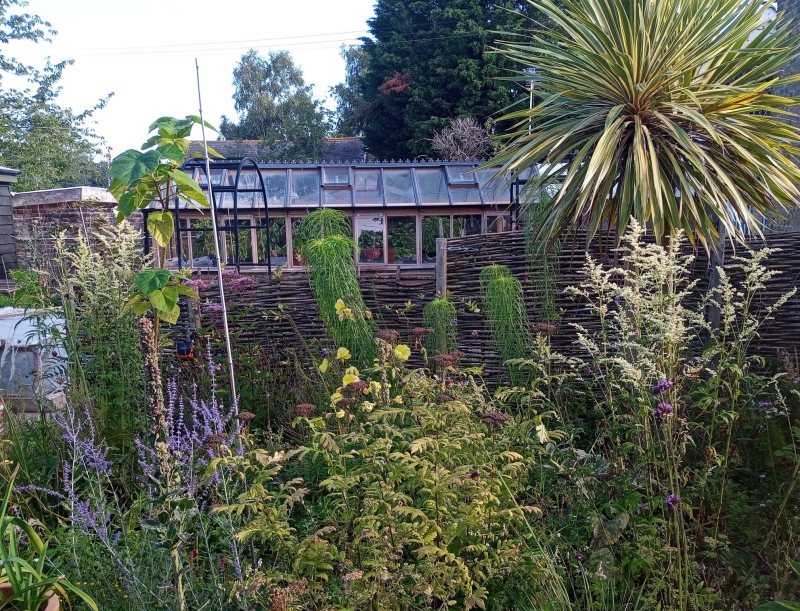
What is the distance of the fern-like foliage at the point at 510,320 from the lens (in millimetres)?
4078

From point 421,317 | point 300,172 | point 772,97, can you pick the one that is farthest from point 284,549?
point 300,172

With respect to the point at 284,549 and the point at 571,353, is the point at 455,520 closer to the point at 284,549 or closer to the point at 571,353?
the point at 284,549

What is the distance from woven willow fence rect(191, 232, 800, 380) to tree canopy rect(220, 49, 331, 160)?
1994cm

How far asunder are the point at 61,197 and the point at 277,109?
17.1 m

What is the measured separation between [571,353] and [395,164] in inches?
269

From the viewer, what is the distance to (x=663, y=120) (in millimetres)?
3961

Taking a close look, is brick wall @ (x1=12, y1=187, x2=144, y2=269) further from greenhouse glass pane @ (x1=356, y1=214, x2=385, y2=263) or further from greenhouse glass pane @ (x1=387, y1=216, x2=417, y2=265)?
greenhouse glass pane @ (x1=387, y1=216, x2=417, y2=265)

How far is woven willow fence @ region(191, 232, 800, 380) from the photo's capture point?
468 centimetres

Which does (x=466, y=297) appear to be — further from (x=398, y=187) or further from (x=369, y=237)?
(x=369, y=237)

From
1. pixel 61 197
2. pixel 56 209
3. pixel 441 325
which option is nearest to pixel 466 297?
pixel 441 325

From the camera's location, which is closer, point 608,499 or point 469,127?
point 608,499

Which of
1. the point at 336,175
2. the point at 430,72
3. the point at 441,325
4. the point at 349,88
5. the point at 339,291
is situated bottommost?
the point at 441,325

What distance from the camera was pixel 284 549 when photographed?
5.94 feet

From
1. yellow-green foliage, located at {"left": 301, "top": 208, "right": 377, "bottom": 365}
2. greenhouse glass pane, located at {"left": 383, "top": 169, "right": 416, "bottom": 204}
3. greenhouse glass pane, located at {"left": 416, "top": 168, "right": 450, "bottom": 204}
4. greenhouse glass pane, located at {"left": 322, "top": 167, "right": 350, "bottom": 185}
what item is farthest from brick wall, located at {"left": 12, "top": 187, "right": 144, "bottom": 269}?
yellow-green foliage, located at {"left": 301, "top": 208, "right": 377, "bottom": 365}
